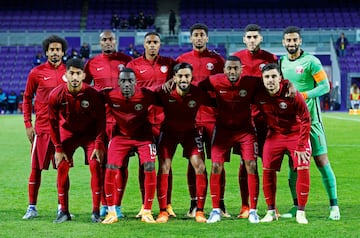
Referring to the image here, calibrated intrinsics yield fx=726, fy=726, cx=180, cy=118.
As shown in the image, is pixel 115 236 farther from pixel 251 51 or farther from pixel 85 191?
pixel 85 191

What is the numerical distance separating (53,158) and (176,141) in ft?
4.91

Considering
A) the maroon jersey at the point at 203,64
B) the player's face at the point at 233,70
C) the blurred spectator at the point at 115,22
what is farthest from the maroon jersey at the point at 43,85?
the blurred spectator at the point at 115,22

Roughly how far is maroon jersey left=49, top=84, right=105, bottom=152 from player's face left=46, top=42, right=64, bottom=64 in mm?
618

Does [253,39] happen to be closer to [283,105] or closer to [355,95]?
[283,105]

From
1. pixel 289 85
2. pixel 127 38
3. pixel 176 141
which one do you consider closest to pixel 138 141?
pixel 176 141

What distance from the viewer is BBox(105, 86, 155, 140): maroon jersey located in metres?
8.09

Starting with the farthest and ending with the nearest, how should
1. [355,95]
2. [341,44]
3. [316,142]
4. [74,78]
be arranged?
[341,44] → [355,95] → [316,142] → [74,78]

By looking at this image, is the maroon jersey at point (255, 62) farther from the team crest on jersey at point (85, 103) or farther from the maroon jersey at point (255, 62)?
the team crest on jersey at point (85, 103)

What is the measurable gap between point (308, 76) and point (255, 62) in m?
0.67

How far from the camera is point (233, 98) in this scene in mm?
8164

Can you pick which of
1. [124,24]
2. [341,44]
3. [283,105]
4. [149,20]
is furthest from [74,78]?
[149,20]

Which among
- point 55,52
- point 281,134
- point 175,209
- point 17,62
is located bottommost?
point 175,209

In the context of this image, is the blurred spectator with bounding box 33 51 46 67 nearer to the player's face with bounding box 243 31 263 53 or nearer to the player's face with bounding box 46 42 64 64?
the player's face with bounding box 46 42 64 64

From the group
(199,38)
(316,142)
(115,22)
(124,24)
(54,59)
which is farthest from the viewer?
(115,22)
